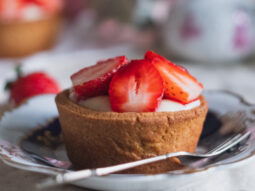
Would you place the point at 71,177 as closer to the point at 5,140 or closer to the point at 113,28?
the point at 5,140

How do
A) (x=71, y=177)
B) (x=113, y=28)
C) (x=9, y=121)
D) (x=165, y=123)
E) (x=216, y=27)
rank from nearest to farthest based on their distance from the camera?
1. (x=71, y=177)
2. (x=165, y=123)
3. (x=9, y=121)
4. (x=216, y=27)
5. (x=113, y=28)

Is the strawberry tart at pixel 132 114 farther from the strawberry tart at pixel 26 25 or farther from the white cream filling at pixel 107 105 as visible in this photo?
the strawberry tart at pixel 26 25

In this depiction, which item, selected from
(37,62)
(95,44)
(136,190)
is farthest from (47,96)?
(95,44)

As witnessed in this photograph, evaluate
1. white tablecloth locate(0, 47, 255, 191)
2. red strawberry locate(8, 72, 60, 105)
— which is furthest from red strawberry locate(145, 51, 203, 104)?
white tablecloth locate(0, 47, 255, 191)

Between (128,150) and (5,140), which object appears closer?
(128,150)

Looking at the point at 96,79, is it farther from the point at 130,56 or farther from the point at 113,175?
the point at 130,56

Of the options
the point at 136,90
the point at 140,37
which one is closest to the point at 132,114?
the point at 136,90

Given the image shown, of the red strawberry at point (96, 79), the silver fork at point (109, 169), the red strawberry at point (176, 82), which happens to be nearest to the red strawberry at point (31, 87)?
the red strawberry at point (96, 79)
